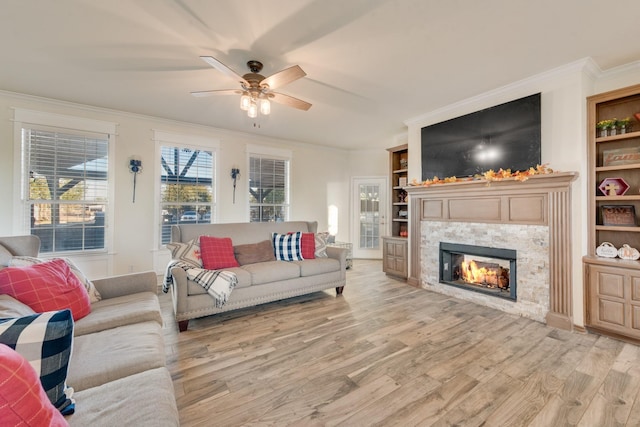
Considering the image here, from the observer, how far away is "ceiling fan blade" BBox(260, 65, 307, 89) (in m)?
2.33

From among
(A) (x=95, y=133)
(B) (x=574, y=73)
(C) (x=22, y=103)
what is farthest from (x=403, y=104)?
(C) (x=22, y=103)

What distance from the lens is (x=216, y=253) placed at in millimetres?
3322

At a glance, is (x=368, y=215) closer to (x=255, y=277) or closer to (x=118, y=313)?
(x=255, y=277)

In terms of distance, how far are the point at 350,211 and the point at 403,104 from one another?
3.39 meters

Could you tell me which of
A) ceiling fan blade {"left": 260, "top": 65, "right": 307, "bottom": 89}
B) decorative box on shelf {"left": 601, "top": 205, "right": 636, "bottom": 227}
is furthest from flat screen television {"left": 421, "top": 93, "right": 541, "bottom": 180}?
ceiling fan blade {"left": 260, "top": 65, "right": 307, "bottom": 89}

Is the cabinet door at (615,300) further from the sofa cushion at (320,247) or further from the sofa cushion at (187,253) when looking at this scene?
the sofa cushion at (187,253)

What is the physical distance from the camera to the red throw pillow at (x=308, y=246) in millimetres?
3898

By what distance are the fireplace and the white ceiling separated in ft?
6.77

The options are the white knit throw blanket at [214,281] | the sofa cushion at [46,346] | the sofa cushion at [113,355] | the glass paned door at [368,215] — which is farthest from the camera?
the glass paned door at [368,215]

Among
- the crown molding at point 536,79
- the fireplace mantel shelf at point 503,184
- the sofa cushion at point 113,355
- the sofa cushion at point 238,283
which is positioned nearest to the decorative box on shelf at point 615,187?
the fireplace mantel shelf at point 503,184

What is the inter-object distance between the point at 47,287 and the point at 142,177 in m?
3.15

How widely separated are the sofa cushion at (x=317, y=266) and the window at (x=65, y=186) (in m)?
3.17

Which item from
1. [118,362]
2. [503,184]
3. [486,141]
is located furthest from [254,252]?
[486,141]

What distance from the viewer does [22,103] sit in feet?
11.8
